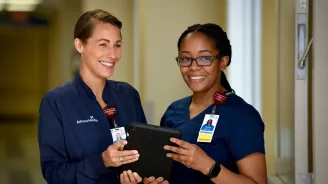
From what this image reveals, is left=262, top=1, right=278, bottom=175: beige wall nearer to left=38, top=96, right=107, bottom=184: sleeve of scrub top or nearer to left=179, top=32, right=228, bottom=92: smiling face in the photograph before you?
left=179, top=32, right=228, bottom=92: smiling face

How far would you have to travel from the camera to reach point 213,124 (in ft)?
5.94

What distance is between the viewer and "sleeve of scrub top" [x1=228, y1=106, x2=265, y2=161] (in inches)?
68.8

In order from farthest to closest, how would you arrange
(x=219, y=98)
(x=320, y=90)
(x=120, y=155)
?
(x=320, y=90) → (x=219, y=98) → (x=120, y=155)

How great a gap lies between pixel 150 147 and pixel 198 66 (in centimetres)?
39

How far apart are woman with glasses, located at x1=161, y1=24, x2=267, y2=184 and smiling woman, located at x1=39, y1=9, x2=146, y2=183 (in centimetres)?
23

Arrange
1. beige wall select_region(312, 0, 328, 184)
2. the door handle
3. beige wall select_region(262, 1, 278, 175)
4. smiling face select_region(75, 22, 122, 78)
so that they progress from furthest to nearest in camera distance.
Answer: beige wall select_region(262, 1, 278, 175), the door handle, beige wall select_region(312, 0, 328, 184), smiling face select_region(75, 22, 122, 78)

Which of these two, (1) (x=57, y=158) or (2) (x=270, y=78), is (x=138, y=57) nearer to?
(2) (x=270, y=78)

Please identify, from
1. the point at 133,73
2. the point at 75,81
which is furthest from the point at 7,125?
the point at 75,81

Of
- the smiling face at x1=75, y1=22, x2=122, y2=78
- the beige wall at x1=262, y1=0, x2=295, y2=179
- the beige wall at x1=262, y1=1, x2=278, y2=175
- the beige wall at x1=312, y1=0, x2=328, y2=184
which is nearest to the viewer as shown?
the smiling face at x1=75, y1=22, x2=122, y2=78

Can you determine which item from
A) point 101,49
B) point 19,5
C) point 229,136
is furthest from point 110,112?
point 19,5

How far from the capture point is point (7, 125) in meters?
3.20

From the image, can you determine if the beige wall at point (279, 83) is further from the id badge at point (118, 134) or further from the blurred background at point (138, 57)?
the id badge at point (118, 134)

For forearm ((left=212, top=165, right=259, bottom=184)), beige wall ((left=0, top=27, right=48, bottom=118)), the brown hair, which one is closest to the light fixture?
beige wall ((left=0, top=27, right=48, bottom=118))

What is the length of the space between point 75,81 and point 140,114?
1.02ft
